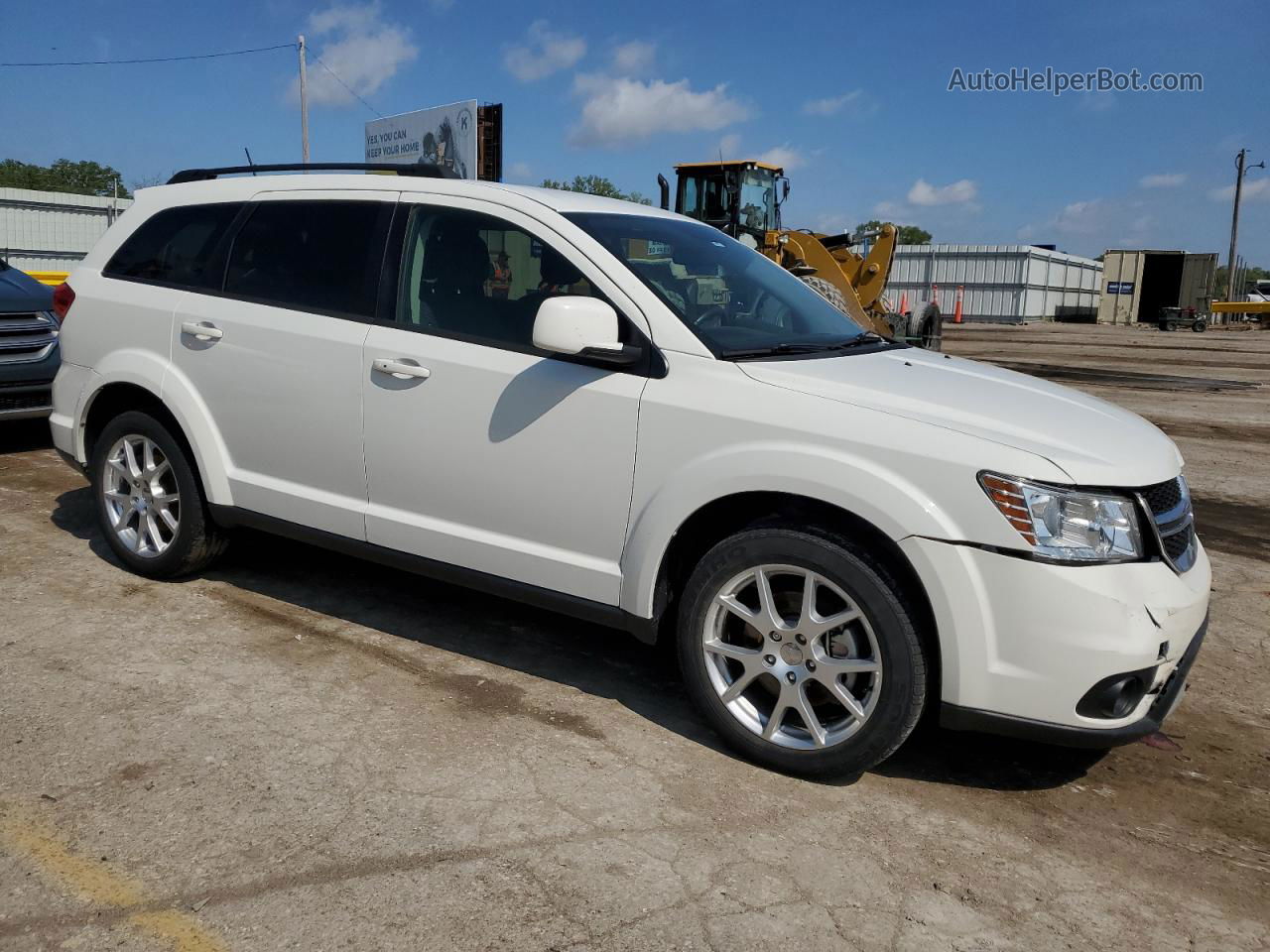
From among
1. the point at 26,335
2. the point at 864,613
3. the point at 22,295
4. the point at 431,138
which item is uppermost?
the point at 431,138

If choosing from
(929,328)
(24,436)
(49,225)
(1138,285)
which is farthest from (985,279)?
(24,436)

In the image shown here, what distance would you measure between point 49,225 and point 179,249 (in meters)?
21.1

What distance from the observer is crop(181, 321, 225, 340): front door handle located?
463 cm

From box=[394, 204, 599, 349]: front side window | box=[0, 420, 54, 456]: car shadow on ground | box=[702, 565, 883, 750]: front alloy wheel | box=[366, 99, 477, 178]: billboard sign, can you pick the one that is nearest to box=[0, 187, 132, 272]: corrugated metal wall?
box=[366, 99, 477, 178]: billboard sign

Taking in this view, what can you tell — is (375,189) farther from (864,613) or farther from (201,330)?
(864,613)

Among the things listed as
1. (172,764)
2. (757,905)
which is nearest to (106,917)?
(172,764)

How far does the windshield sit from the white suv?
20 millimetres

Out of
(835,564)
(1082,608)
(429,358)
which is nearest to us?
(1082,608)

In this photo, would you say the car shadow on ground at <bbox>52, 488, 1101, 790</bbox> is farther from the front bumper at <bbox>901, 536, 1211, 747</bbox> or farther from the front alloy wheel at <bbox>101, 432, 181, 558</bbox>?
the front bumper at <bbox>901, 536, 1211, 747</bbox>

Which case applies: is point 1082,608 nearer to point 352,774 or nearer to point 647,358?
point 647,358

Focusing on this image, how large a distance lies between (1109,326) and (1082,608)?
1882 inches

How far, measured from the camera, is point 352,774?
333 cm

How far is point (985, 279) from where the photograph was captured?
48375mm

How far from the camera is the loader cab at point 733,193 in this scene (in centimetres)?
1678
